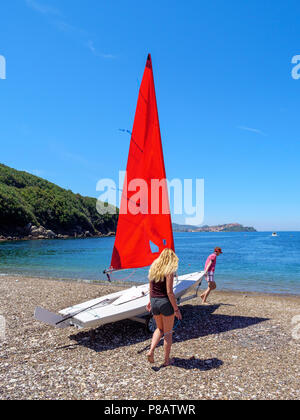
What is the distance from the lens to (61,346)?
7082mm

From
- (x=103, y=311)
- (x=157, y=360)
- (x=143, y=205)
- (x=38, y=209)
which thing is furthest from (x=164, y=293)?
(x=38, y=209)

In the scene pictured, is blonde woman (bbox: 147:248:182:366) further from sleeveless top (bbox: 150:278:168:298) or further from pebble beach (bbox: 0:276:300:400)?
pebble beach (bbox: 0:276:300:400)

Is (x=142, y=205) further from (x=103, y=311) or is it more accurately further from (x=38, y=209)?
(x=38, y=209)

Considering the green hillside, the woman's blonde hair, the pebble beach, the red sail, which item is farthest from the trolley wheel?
the green hillside

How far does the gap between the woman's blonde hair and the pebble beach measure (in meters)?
1.81

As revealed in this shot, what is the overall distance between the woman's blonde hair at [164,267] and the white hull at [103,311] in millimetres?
2408

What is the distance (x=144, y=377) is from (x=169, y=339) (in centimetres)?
80

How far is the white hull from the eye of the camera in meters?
7.06

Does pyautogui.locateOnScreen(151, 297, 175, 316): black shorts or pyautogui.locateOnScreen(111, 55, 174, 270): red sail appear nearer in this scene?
pyautogui.locateOnScreen(151, 297, 175, 316): black shorts

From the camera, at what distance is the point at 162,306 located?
216 inches

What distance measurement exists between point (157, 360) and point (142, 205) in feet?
14.0

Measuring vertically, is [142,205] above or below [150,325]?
above

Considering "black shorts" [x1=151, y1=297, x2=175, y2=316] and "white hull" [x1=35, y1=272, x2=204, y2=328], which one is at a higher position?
"black shorts" [x1=151, y1=297, x2=175, y2=316]
